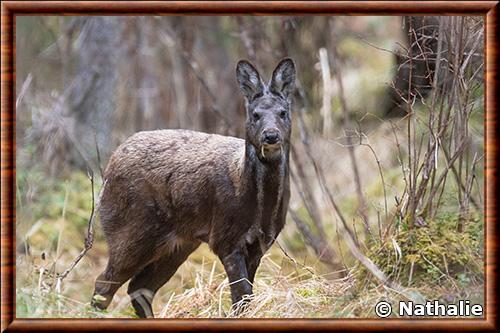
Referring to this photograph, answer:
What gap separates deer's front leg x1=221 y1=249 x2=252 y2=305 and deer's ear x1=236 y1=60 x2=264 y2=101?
1587mm

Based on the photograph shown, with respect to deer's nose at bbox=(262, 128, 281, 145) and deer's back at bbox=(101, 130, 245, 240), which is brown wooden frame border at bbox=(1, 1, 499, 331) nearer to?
deer's nose at bbox=(262, 128, 281, 145)

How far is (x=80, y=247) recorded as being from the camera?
518 inches

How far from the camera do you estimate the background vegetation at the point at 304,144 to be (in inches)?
313

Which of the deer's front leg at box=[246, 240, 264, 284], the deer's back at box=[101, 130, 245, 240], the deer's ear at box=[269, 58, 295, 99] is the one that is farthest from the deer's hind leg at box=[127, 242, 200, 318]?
the deer's ear at box=[269, 58, 295, 99]

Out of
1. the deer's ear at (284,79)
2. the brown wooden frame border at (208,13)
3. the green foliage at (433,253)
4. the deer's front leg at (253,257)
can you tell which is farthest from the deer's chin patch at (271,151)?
the brown wooden frame border at (208,13)

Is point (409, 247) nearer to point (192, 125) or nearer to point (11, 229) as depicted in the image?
point (11, 229)

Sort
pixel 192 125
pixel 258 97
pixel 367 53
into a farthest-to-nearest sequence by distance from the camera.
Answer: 1. pixel 367 53
2. pixel 192 125
3. pixel 258 97

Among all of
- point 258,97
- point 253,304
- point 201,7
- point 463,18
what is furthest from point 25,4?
point 463,18

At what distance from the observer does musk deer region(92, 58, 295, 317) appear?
8.55 metres

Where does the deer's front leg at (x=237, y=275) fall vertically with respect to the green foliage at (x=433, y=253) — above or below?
below

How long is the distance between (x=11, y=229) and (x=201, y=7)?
Result: 2.40m

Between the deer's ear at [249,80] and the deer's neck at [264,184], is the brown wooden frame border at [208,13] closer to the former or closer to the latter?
the deer's ear at [249,80]

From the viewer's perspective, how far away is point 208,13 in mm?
7258

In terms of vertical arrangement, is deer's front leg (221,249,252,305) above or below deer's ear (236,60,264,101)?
below
